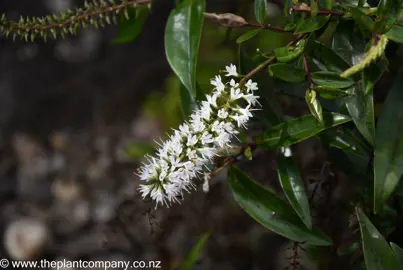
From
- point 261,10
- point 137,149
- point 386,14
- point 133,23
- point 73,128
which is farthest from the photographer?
point 73,128

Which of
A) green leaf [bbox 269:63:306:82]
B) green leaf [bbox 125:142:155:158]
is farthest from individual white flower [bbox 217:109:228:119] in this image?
green leaf [bbox 125:142:155:158]

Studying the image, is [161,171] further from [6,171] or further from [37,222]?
[6,171]

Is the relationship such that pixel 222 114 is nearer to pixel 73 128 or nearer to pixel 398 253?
pixel 398 253

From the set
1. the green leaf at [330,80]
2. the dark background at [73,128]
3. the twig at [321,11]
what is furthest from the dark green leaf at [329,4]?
the dark background at [73,128]

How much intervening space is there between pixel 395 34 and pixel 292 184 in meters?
0.34

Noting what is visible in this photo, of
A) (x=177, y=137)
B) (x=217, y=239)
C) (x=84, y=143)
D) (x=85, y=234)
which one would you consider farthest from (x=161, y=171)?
(x=84, y=143)

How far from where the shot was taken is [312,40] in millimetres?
924

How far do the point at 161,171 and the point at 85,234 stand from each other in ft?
4.02

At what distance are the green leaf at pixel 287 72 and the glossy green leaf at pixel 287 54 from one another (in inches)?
0.5

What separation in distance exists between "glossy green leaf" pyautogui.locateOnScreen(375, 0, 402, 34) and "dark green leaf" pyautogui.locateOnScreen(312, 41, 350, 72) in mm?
127

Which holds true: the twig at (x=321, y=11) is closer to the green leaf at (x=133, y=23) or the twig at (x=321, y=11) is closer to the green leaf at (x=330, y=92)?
the green leaf at (x=330, y=92)

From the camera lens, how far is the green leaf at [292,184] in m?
1.00

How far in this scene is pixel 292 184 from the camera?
103 cm

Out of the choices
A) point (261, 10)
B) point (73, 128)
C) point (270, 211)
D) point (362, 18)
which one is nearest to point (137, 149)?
point (73, 128)
